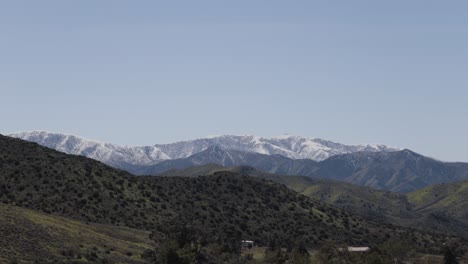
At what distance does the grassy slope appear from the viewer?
99.6 metres

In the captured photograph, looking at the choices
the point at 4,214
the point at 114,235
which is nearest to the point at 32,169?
the point at 114,235

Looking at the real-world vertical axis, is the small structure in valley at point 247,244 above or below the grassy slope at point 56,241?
below

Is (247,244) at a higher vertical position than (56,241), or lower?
lower

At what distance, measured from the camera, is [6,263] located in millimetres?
89188

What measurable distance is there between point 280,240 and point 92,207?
2499 inches

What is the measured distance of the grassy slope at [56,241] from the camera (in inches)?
3922

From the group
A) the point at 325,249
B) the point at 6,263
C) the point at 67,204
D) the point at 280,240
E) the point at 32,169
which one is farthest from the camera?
the point at 280,240

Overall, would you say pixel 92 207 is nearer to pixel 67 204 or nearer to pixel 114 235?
pixel 67 204

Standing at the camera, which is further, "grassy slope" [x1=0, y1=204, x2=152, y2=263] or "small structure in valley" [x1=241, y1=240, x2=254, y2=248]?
"small structure in valley" [x1=241, y1=240, x2=254, y2=248]

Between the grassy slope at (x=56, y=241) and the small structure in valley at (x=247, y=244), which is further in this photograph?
the small structure in valley at (x=247, y=244)

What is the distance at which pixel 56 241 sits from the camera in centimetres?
11000

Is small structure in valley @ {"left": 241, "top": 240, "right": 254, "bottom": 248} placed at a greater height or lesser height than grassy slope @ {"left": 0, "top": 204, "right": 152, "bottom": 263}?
lesser

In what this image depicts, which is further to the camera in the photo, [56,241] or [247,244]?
[247,244]

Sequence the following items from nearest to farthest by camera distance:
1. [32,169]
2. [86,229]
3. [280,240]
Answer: [86,229]
[32,169]
[280,240]
